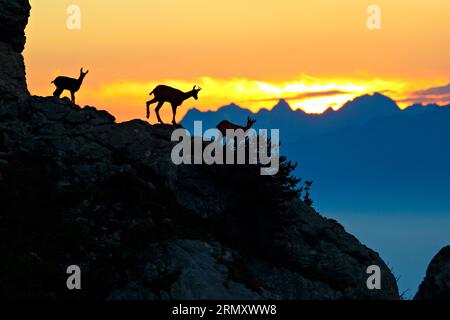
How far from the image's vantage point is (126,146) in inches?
1128

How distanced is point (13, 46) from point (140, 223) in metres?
14.1

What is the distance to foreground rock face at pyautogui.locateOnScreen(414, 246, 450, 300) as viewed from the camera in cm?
2762

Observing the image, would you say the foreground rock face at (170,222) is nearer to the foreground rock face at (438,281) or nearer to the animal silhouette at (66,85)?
the foreground rock face at (438,281)

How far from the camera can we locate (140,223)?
80.5 ft

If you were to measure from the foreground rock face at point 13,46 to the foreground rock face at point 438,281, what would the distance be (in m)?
18.9

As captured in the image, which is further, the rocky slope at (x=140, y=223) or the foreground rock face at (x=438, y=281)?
the foreground rock face at (x=438, y=281)

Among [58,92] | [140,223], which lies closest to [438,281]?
[140,223]

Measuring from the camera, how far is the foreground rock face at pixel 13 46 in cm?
3064

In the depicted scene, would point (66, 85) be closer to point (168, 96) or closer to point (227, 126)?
point (168, 96)

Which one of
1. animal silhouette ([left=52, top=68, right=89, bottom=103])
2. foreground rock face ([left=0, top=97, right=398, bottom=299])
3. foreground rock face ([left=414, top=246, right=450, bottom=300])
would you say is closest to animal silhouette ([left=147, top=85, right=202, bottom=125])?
foreground rock face ([left=0, top=97, right=398, bottom=299])

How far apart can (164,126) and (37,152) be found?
594cm

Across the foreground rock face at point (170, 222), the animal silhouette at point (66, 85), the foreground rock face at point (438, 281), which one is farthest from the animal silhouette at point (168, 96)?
the foreground rock face at point (438, 281)
